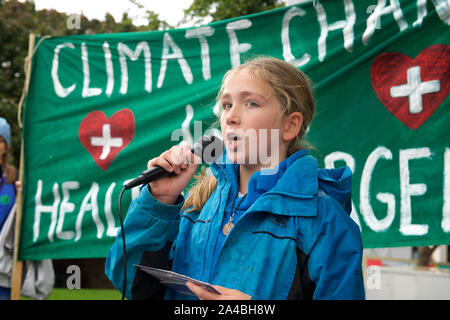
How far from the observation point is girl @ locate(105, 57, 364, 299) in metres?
1.12

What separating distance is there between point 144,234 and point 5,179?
221 centimetres

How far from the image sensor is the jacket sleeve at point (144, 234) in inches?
50.1

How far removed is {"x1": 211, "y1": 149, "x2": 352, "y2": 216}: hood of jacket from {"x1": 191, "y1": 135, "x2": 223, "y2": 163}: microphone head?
0.08ft

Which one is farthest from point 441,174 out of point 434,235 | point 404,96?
point 404,96

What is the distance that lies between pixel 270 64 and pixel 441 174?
1.15 m

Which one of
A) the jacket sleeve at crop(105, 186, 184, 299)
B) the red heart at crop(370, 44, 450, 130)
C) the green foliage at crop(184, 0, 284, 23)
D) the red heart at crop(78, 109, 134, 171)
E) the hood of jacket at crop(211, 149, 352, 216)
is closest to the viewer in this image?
the hood of jacket at crop(211, 149, 352, 216)

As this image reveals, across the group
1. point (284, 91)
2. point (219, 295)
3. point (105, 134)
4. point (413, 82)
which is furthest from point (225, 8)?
point (219, 295)

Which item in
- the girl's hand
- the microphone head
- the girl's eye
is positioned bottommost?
the girl's hand

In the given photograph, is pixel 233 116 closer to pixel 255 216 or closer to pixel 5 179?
pixel 255 216

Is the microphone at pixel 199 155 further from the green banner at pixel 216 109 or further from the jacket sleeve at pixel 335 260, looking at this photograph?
the green banner at pixel 216 109

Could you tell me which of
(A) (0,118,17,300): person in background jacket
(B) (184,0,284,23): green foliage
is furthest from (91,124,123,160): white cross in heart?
(B) (184,0,284,23): green foliage

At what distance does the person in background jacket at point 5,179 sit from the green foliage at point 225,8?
3216 millimetres

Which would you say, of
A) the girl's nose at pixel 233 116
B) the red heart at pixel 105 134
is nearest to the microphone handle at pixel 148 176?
the girl's nose at pixel 233 116

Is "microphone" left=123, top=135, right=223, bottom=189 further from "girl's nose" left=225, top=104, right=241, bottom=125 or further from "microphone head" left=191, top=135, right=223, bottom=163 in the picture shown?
"girl's nose" left=225, top=104, right=241, bottom=125
